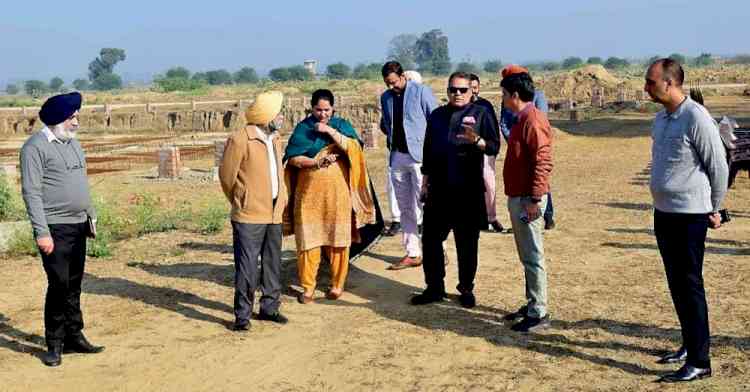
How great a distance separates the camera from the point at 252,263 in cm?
602

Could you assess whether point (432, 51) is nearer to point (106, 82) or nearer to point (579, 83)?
point (106, 82)

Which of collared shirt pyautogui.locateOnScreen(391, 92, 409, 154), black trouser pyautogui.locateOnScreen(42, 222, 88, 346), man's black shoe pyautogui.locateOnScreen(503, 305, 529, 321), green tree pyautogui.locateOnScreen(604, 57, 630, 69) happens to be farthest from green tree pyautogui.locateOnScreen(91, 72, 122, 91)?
man's black shoe pyautogui.locateOnScreen(503, 305, 529, 321)

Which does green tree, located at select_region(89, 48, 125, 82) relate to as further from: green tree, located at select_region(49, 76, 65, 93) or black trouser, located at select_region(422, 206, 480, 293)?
black trouser, located at select_region(422, 206, 480, 293)

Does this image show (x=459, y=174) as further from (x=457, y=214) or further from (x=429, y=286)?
(x=429, y=286)

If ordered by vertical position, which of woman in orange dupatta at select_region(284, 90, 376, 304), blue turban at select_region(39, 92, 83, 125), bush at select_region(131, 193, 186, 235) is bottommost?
bush at select_region(131, 193, 186, 235)

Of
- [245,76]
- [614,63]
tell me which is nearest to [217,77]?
[245,76]

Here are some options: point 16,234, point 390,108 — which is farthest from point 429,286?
point 16,234

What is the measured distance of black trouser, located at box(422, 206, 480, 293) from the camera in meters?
6.29

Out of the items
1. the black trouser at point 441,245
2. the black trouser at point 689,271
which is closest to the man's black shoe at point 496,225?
the black trouser at point 441,245

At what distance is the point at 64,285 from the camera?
5.29m

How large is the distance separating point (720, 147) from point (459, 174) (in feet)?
6.78

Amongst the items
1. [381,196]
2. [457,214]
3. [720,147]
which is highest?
Answer: [720,147]

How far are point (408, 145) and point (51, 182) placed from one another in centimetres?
325

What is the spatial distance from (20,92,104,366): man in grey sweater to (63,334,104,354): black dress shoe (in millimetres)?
110
